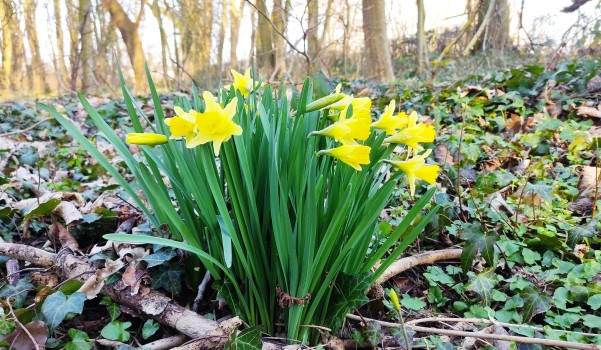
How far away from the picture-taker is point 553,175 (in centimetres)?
214

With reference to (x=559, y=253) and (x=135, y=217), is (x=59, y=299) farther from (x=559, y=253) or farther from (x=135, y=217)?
(x=559, y=253)

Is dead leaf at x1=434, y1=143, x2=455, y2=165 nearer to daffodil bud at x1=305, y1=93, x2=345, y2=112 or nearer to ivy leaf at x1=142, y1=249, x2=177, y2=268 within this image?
daffodil bud at x1=305, y1=93, x2=345, y2=112

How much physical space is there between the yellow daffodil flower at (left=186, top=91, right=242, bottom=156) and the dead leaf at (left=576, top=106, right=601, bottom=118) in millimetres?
2780

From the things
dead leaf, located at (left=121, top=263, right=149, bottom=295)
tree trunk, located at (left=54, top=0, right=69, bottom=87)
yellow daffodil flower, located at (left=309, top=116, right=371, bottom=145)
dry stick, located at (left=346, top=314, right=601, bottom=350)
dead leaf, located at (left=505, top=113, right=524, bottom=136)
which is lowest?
dry stick, located at (left=346, top=314, right=601, bottom=350)

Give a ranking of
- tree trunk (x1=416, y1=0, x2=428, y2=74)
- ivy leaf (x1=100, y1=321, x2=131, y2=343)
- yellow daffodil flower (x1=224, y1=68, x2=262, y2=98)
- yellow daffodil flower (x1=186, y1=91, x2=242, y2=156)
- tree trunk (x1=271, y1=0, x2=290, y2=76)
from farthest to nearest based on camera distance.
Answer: tree trunk (x1=416, y1=0, x2=428, y2=74) < tree trunk (x1=271, y1=0, x2=290, y2=76) < yellow daffodil flower (x1=224, y1=68, x2=262, y2=98) < ivy leaf (x1=100, y1=321, x2=131, y2=343) < yellow daffodil flower (x1=186, y1=91, x2=242, y2=156)

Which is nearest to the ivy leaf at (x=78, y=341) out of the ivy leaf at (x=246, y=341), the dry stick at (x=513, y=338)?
the ivy leaf at (x=246, y=341)

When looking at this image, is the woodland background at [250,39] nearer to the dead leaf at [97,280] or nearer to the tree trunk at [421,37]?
the tree trunk at [421,37]

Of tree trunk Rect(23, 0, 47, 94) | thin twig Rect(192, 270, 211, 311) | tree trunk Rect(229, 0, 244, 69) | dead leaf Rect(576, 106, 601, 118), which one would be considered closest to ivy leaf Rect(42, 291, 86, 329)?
thin twig Rect(192, 270, 211, 311)

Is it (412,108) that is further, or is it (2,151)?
(412,108)

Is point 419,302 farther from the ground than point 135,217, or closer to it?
closer to it

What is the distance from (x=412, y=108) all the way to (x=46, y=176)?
8.69 ft

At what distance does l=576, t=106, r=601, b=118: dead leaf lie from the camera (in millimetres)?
2754

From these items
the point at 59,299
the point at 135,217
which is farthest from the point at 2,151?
the point at 59,299

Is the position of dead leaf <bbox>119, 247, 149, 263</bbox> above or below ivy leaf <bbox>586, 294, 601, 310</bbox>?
above
